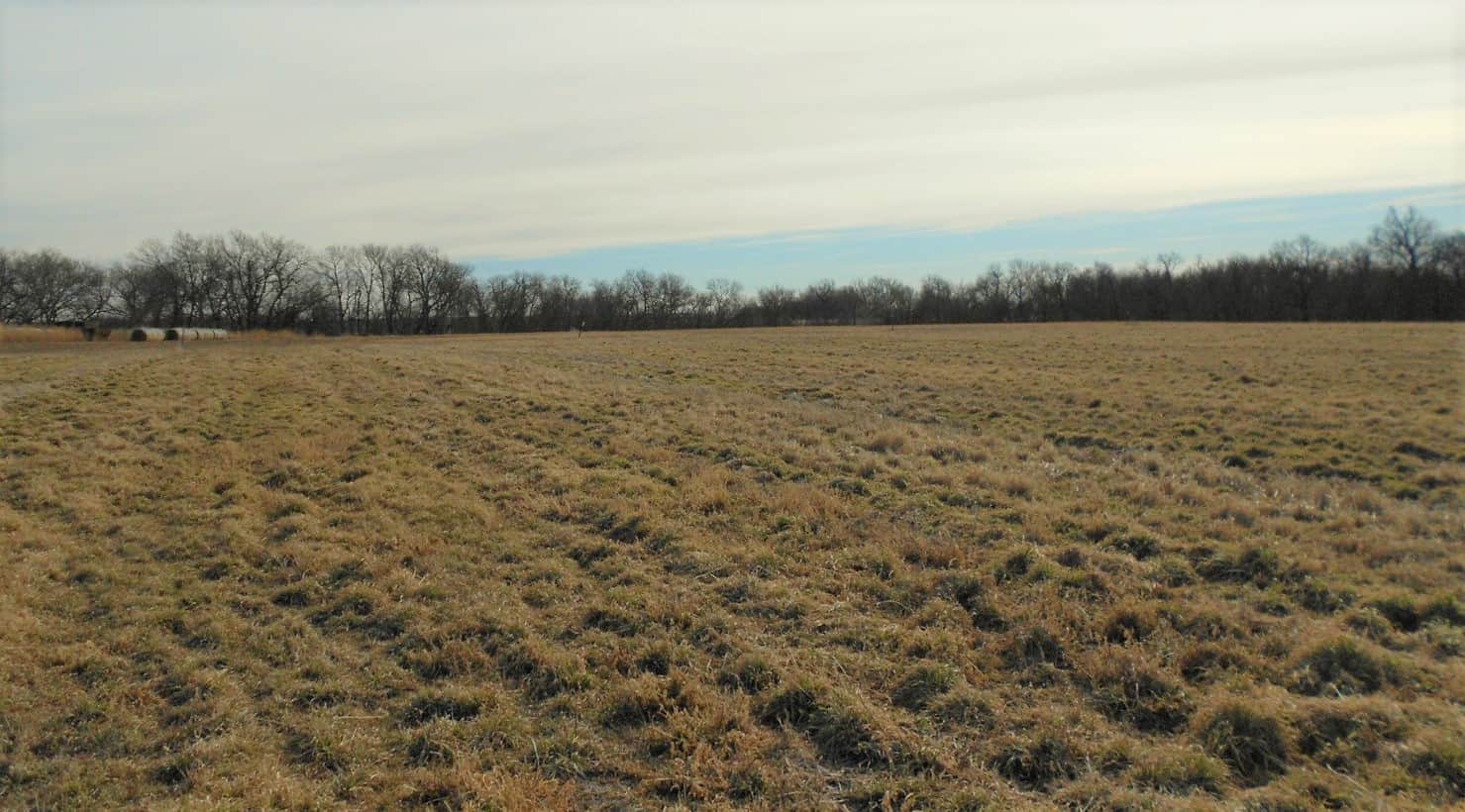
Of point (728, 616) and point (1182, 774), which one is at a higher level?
point (728, 616)

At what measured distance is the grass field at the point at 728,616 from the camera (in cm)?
481

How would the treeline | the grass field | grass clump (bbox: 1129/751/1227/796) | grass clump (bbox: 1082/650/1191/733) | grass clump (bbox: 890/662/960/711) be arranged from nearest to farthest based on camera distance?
1. grass clump (bbox: 1129/751/1227/796)
2. the grass field
3. grass clump (bbox: 1082/650/1191/733)
4. grass clump (bbox: 890/662/960/711)
5. the treeline

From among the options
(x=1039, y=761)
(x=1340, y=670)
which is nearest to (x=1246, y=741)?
(x=1039, y=761)

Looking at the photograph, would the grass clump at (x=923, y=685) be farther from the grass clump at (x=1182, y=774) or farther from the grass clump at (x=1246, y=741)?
the grass clump at (x=1246, y=741)

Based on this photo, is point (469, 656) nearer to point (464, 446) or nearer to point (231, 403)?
point (464, 446)

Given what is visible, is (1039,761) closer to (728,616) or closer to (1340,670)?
(1340,670)

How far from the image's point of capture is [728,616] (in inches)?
278

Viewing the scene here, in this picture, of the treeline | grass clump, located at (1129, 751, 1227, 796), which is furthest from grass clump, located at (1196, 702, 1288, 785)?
the treeline

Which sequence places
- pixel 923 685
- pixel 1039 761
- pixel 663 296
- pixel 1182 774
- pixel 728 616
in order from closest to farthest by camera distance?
pixel 1182 774, pixel 1039 761, pixel 923 685, pixel 728 616, pixel 663 296

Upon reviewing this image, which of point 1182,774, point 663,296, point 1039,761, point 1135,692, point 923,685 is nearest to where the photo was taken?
point 1182,774

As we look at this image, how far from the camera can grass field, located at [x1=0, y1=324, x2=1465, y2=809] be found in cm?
481

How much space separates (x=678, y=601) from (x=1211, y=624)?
461 centimetres

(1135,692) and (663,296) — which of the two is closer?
(1135,692)

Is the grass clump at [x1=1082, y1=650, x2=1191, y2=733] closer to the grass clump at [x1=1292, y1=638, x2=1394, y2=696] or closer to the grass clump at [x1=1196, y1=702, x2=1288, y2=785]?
the grass clump at [x1=1196, y1=702, x2=1288, y2=785]
